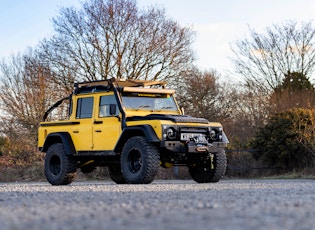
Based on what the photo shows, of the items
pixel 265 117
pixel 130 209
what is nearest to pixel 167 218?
pixel 130 209

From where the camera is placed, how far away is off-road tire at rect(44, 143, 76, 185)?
17.2 m

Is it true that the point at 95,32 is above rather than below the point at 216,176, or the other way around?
above

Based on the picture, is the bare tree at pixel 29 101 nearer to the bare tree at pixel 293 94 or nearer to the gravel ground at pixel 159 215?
the bare tree at pixel 293 94

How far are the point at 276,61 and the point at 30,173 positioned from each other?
17497 millimetres

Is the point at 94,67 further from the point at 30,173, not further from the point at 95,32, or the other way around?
the point at 30,173

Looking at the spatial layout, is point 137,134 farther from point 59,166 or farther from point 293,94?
point 293,94

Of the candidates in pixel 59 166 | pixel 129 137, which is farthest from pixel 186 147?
pixel 59 166

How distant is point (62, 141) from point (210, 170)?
12.3ft

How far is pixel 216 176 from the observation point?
1659 centimetres

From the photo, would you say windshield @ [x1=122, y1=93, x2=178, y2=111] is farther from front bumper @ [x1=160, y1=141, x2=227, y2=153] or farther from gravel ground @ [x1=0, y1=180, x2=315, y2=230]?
gravel ground @ [x1=0, y1=180, x2=315, y2=230]

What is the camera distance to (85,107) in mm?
17422

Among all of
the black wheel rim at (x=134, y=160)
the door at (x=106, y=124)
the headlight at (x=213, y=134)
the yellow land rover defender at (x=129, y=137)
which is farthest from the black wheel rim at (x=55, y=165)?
the headlight at (x=213, y=134)

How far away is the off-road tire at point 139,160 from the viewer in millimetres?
15180

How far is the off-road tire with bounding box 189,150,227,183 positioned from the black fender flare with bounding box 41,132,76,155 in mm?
3010
